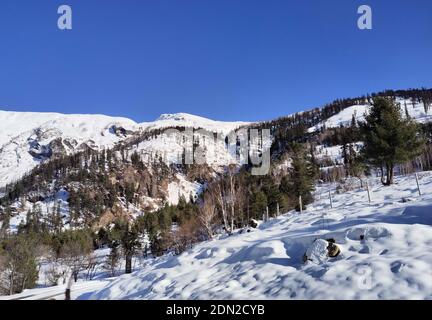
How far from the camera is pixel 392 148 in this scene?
28.1 m

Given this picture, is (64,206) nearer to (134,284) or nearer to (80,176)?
(80,176)

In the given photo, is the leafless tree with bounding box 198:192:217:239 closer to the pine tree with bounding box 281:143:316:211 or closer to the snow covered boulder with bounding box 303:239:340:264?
the pine tree with bounding box 281:143:316:211

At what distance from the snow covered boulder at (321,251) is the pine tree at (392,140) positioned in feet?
66.6

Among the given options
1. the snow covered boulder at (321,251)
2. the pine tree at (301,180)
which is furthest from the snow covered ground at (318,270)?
the pine tree at (301,180)

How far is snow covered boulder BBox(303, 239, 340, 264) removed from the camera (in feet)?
33.1

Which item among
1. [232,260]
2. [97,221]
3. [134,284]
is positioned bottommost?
[97,221]

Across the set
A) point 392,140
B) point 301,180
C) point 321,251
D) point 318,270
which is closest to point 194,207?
point 301,180

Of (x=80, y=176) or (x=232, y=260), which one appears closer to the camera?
(x=232, y=260)

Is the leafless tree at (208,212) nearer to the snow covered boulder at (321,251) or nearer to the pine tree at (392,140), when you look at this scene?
the pine tree at (392,140)

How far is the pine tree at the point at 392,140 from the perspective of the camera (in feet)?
91.5

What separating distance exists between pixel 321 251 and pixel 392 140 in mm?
21504
